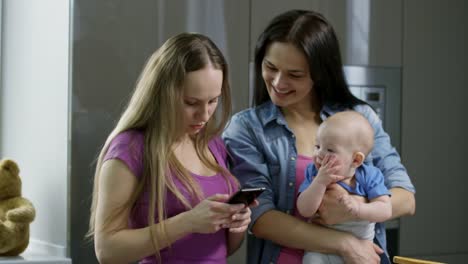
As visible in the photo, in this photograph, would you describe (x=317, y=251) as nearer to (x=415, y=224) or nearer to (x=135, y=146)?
(x=135, y=146)

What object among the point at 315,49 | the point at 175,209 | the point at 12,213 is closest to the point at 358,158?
the point at 315,49

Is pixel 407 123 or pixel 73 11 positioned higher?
pixel 73 11

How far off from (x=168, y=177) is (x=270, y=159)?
0.99 feet

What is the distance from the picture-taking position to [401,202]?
6.59 feet

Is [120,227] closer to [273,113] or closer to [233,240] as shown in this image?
[233,240]

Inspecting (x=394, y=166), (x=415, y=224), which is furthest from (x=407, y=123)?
(x=394, y=166)

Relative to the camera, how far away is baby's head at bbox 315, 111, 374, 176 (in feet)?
6.15

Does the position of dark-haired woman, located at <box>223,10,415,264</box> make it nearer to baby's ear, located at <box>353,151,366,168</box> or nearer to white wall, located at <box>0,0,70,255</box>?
baby's ear, located at <box>353,151,366,168</box>

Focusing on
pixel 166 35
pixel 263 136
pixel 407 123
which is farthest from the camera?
pixel 407 123

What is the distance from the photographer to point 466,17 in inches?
119

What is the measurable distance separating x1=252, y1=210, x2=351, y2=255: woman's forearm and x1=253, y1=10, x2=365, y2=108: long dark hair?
0.34m

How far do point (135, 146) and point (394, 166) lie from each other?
2.26 ft

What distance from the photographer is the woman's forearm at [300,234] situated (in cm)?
187

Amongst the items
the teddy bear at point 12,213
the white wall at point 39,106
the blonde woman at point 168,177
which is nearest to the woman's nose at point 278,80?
the blonde woman at point 168,177
